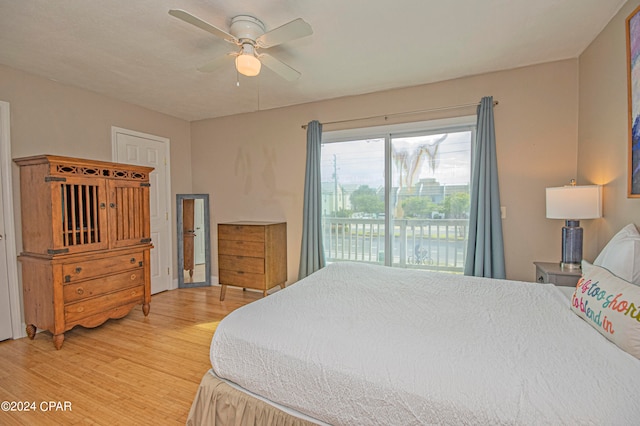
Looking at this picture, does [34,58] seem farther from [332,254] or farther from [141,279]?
[332,254]

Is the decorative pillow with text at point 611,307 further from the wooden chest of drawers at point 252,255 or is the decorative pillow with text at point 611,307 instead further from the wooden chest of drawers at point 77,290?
the wooden chest of drawers at point 77,290

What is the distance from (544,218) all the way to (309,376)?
2.85m

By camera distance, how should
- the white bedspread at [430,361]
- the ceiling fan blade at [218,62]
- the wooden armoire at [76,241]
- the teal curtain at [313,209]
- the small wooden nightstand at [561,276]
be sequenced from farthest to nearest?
the teal curtain at [313,209]
the wooden armoire at [76,241]
the small wooden nightstand at [561,276]
the ceiling fan blade at [218,62]
the white bedspread at [430,361]

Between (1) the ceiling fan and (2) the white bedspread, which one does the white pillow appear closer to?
(2) the white bedspread

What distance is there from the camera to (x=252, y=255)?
11.9ft

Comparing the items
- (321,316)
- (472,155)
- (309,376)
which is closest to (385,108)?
(472,155)

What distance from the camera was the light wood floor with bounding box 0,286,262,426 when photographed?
5.87 feet

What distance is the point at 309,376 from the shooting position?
3.82ft

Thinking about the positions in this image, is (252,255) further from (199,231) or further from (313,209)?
(199,231)

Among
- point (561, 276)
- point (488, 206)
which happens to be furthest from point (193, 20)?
point (561, 276)

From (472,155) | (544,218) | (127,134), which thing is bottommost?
(544,218)

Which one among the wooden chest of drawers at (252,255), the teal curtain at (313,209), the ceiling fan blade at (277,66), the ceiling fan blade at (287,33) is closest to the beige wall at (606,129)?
the ceiling fan blade at (287,33)

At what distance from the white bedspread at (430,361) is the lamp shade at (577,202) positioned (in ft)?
2.90

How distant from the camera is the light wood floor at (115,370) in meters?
1.79
